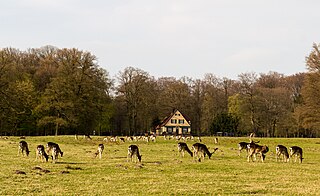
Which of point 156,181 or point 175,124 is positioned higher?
point 175,124

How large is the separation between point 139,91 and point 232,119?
22102mm

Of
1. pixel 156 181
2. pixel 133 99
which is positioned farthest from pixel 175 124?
pixel 156 181

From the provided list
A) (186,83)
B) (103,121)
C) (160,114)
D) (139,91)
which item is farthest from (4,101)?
(186,83)

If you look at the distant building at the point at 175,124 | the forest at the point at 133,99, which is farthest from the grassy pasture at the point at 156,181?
the distant building at the point at 175,124

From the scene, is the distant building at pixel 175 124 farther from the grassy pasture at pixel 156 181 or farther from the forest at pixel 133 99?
the grassy pasture at pixel 156 181

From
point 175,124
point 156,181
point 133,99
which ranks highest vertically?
point 133,99

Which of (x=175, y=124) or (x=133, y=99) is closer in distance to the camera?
(x=133, y=99)

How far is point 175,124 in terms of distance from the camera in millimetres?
99000

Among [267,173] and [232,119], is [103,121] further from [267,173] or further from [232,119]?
[267,173]

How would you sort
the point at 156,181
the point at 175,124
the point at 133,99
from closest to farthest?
the point at 156,181 → the point at 133,99 → the point at 175,124

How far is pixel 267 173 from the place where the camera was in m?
20.2

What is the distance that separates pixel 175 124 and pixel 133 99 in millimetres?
18112

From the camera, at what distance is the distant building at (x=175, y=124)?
96.0 meters

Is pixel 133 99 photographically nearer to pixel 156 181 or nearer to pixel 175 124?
pixel 175 124
